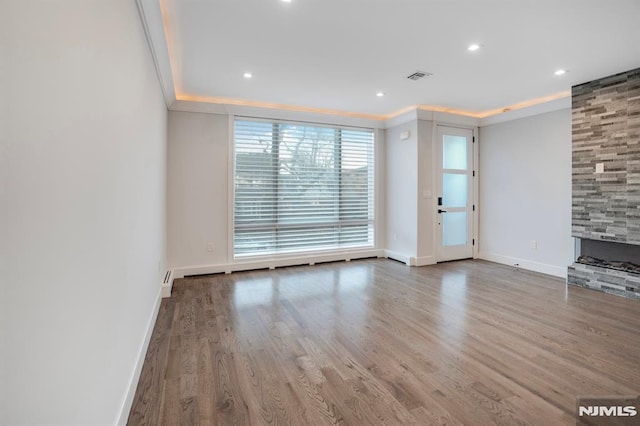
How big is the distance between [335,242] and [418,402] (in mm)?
3849

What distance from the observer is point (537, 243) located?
4816 mm

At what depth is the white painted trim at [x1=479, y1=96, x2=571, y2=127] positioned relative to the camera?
14.4 ft

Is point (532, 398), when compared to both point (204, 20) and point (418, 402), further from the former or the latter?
point (204, 20)

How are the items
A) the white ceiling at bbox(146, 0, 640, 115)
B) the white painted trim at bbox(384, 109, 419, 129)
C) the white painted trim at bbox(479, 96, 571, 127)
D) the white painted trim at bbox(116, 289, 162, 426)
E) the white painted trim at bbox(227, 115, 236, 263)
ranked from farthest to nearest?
the white painted trim at bbox(384, 109, 419, 129), the white painted trim at bbox(227, 115, 236, 263), the white painted trim at bbox(479, 96, 571, 127), the white ceiling at bbox(146, 0, 640, 115), the white painted trim at bbox(116, 289, 162, 426)

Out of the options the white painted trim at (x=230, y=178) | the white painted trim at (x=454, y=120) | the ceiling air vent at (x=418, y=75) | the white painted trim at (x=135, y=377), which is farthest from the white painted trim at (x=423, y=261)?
the white painted trim at (x=135, y=377)

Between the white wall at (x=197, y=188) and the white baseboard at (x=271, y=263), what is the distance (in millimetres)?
73

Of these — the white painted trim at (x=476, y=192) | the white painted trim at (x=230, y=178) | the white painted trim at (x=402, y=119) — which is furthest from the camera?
the white painted trim at (x=476, y=192)

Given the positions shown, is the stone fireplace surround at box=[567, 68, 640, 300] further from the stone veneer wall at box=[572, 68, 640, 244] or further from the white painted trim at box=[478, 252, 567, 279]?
the white painted trim at box=[478, 252, 567, 279]

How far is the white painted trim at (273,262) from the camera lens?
4.62 metres

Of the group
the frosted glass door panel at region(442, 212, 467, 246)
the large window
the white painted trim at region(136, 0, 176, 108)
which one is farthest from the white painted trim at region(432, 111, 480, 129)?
the white painted trim at region(136, 0, 176, 108)

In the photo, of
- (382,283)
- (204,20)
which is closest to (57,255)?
(204,20)

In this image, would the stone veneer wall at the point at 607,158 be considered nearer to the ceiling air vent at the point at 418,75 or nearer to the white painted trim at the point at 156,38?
the ceiling air vent at the point at 418,75

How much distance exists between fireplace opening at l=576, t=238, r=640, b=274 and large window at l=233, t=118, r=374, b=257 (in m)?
2.99

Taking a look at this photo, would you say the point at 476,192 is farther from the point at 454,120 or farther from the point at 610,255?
the point at 610,255
